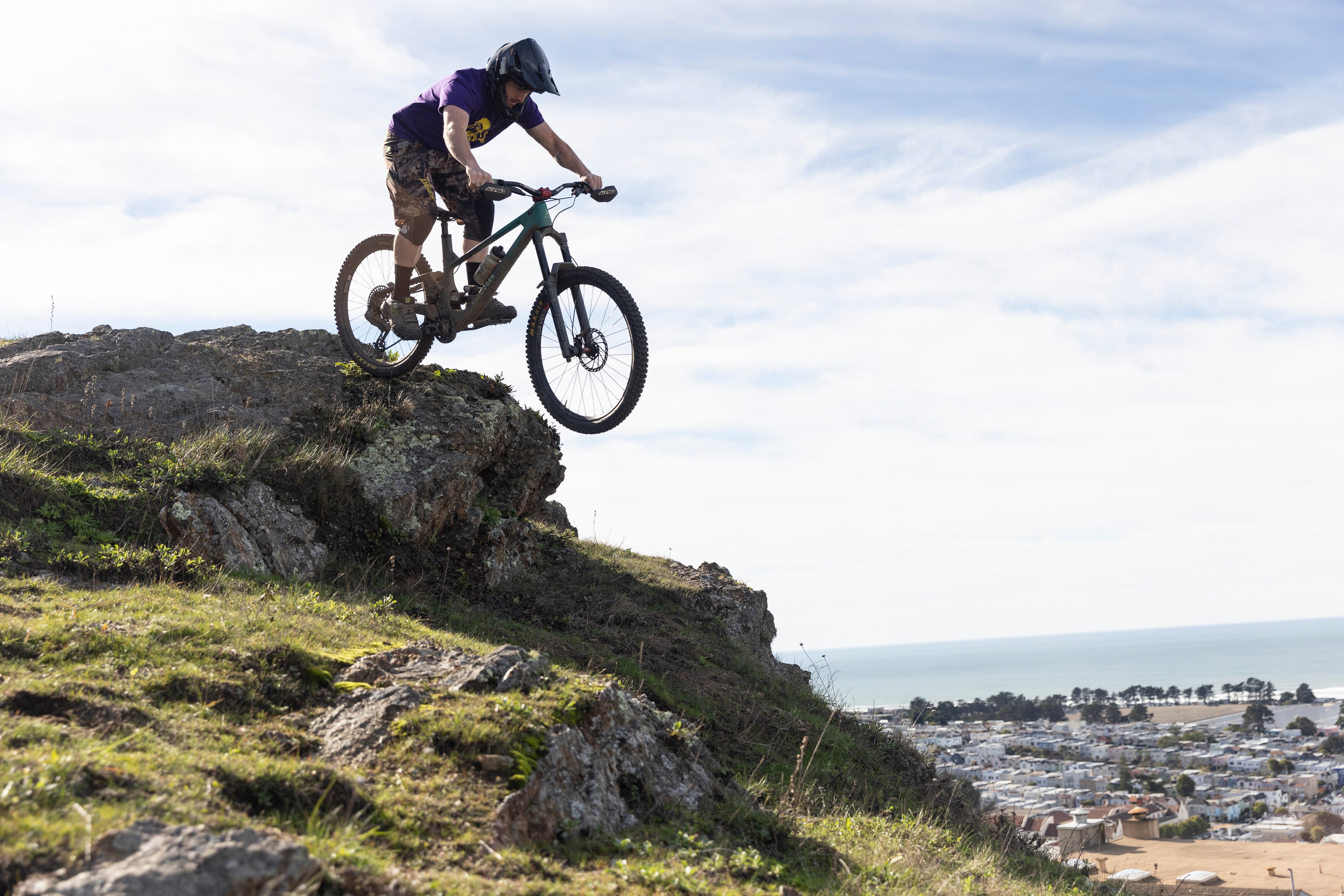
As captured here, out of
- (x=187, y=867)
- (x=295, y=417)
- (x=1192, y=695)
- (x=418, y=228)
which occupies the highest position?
(x=418, y=228)

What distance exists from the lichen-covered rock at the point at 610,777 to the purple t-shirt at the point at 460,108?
5.12 meters

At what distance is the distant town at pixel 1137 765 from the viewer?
21.4m

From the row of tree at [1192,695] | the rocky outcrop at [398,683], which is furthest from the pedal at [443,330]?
the row of tree at [1192,695]

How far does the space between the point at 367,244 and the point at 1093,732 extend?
52.6 m

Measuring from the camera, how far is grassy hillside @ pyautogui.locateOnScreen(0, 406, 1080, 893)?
3.21 meters

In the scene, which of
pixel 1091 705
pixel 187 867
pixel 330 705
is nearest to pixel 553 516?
pixel 330 705

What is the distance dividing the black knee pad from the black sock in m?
0.37

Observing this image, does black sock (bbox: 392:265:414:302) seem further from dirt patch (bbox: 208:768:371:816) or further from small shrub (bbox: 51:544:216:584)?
dirt patch (bbox: 208:768:371:816)

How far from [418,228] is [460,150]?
162 cm

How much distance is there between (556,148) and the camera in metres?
7.93

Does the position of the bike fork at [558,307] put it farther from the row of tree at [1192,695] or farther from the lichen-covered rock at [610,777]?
the row of tree at [1192,695]

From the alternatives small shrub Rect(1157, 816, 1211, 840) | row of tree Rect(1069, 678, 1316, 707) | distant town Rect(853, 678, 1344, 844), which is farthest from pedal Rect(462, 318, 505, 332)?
row of tree Rect(1069, 678, 1316, 707)

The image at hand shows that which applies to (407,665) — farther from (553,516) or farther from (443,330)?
(553,516)

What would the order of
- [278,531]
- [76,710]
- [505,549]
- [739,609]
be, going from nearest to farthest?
[76,710], [278,531], [505,549], [739,609]
